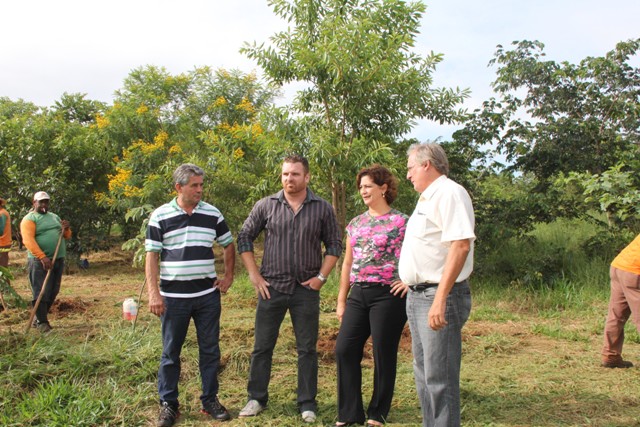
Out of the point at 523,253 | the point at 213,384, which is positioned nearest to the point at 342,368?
the point at 213,384

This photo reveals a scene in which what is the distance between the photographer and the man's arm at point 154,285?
3.50 meters

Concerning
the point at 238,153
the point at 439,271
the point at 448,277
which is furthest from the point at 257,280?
the point at 238,153

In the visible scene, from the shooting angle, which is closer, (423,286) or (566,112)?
(423,286)

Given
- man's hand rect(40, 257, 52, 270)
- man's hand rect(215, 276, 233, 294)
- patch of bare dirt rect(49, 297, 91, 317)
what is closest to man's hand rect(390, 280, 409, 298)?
man's hand rect(215, 276, 233, 294)

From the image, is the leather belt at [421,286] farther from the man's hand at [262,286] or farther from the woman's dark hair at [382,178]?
the man's hand at [262,286]

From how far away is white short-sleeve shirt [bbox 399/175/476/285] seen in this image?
2.67m

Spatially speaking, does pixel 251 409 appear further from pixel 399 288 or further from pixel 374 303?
pixel 399 288

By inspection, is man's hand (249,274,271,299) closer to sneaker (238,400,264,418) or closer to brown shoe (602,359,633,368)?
sneaker (238,400,264,418)

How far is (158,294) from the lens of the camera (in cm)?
353

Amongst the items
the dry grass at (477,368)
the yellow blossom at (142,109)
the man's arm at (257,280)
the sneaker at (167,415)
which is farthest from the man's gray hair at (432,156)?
the yellow blossom at (142,109)

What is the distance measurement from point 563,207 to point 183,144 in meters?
8.23

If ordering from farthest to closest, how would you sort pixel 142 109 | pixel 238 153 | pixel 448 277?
pixel 142 109, pixel 238 153, pixel 448 277

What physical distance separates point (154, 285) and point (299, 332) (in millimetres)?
986

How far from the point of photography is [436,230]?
2785mm
